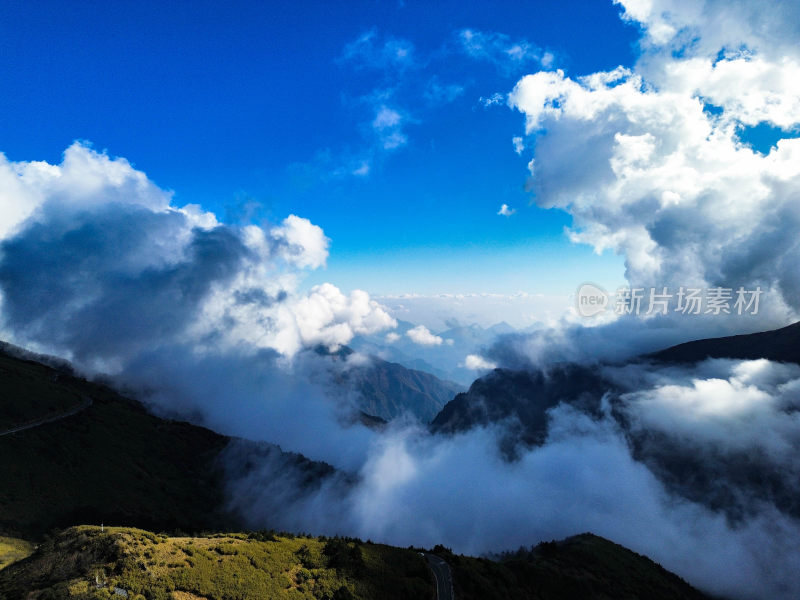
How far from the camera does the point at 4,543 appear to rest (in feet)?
186

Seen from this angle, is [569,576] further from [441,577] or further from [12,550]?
[12,550]

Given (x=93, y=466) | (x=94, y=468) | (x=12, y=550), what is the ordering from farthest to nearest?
(x=93, y=466)
(x=94, y=468)
(x=12, y=550)

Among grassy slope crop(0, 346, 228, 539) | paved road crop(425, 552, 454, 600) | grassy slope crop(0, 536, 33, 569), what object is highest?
paved road crop(425, 552, 454, 600)

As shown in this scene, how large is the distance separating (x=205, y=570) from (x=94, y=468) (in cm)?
9903

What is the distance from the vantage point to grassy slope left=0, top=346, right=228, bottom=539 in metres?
79.8

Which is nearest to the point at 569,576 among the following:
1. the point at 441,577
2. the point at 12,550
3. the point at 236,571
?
the point at 441,577

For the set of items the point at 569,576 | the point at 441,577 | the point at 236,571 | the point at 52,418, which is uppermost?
the point at 236,571

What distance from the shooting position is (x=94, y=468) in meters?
102

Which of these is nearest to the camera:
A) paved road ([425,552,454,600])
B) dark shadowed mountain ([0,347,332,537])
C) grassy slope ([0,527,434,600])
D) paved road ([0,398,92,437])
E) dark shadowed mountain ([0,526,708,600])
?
grassy slope ([0,527,434,600])

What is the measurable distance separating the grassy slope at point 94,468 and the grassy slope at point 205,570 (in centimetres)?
4645

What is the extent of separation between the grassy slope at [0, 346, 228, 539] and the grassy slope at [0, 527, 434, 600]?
4645cm

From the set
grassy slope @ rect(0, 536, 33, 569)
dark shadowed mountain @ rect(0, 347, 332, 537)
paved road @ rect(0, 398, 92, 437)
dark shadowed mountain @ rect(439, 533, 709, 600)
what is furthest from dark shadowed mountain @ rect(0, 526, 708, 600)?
paved road @ rect(0, 398, 92, 437)

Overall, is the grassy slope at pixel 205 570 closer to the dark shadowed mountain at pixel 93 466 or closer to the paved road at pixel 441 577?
the paved road at pixel 441 577

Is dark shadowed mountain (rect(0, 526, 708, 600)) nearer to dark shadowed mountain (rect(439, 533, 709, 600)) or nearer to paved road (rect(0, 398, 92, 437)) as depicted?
dark shadowed mountain (rect(439, 533, 709, 600))
